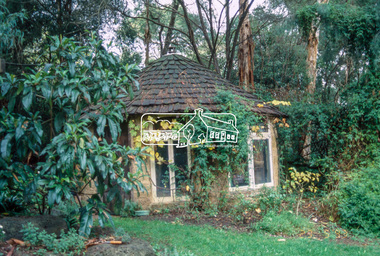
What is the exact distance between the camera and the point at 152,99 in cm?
838

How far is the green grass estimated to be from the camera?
5.29 meters

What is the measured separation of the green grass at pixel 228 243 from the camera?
529cm

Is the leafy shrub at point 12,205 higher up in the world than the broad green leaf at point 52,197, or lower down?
lower down

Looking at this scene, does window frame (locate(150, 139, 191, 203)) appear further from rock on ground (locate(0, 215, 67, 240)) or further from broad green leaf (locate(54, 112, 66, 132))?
broad green leaf (locate(54, 112, 66, 132))

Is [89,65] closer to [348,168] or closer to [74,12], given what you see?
[348,168]

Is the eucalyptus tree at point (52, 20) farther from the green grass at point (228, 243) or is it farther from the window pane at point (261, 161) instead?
the green grass at point (228, 243)

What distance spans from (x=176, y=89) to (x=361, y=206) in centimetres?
532

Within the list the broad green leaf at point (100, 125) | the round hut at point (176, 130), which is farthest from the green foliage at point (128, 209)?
the broad green leaf at point (100, 125)

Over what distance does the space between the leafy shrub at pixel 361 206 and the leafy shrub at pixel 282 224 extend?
872 millimetres

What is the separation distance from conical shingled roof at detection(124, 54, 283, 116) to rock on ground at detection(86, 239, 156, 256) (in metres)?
4.23

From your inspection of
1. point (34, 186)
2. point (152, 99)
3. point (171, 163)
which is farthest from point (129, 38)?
point (34, 186)

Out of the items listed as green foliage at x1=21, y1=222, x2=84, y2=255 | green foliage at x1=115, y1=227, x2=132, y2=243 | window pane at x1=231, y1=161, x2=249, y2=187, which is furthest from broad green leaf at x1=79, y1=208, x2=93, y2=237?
window pane at x1=231, y1=161, x2=249, y2=187

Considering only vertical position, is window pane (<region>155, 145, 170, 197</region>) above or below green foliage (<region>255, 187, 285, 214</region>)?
above

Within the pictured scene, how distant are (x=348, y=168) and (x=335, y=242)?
3990 millimetres
